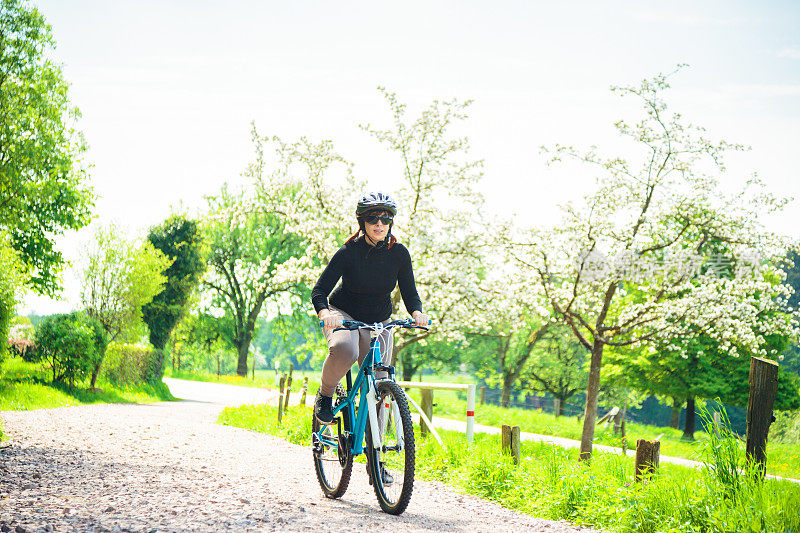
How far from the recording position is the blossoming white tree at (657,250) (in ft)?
41.3

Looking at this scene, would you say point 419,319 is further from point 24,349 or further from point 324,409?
point 24,349

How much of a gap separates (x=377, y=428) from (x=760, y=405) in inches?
110

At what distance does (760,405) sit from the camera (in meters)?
4.77

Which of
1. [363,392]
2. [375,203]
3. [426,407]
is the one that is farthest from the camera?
[426,407]

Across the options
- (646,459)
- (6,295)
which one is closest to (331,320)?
(646,459)

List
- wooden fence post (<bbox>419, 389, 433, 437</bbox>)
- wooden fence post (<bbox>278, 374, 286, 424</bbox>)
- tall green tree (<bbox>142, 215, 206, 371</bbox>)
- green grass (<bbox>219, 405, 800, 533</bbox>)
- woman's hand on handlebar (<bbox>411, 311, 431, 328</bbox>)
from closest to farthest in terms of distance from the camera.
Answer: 1. green grass (<bbox>219, 405, 800, 533</bbox>)
2. woman's hand on handlebar (<bbox>411, 311, 431, 328</bbox>)
3. wooden fence post (<bbox>419, 389, 433, 437</bbox>)
4. wooden fence post (<bbox>278, 374, 286, 424</bbox>)
5. tall green tree (<bbox>142, 215, 206, 371</bbox>)

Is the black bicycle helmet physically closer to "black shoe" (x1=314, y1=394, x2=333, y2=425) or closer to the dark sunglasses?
the dark sunglasses

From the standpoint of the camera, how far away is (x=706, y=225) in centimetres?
1276

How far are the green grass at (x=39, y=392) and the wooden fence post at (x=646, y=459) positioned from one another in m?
11.7

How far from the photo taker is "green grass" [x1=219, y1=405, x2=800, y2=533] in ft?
13.0

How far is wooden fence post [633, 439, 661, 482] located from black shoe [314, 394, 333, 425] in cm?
252

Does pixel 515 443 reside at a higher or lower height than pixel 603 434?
higher

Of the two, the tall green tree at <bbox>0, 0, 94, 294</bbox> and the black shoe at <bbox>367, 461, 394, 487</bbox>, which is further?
the tall green tree at <bbox>0, 0, 94, 294</bbox>

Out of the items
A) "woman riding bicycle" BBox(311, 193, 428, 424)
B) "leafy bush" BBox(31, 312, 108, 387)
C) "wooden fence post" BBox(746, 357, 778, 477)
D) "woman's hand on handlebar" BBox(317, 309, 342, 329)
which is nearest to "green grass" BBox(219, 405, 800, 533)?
"wooden fence post" BBox(746, 357, 778, 477)
